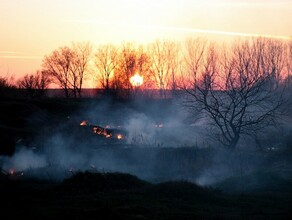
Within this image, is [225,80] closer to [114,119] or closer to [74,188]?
[74,188]

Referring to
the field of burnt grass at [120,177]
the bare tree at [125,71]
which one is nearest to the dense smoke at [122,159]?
the field of burnt grass at [120,177]

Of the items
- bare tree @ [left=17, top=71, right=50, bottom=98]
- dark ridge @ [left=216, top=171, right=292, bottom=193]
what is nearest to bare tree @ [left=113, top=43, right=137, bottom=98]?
bare tree @ [left=17, top=71, right=50, bottom=98]

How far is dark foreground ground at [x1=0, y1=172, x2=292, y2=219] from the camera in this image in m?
12.7

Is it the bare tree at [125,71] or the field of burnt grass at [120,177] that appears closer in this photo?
the field of burnt grass at [120,177]

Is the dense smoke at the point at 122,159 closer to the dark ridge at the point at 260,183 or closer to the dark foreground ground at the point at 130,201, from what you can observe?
the dark ridge at the point at 260,183

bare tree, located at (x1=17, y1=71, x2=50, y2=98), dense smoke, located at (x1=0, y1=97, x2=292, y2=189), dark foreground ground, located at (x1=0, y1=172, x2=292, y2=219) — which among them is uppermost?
bare tree, located at (x1=17, y1=71, x2=50, y2=98)

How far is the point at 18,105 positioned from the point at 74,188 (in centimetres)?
2949

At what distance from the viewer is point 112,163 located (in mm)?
29078

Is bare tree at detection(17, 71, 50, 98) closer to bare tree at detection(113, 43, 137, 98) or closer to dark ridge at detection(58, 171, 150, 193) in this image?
bare tree at detection(113, 43, 137, 98)

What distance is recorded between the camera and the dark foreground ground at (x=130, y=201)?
12703mm

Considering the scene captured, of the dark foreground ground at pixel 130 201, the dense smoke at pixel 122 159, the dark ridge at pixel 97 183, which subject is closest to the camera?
the dark foreground ground at pixel 130 201

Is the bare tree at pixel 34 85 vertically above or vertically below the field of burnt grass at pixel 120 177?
above

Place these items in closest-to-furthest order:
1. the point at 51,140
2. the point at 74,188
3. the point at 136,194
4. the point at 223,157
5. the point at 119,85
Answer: the point at 136,194 → the point at 74,188 → the point at 223,157 → the point at 51,140 → the point at 119,85

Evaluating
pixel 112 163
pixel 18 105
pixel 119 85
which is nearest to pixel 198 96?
pixel 112 163
